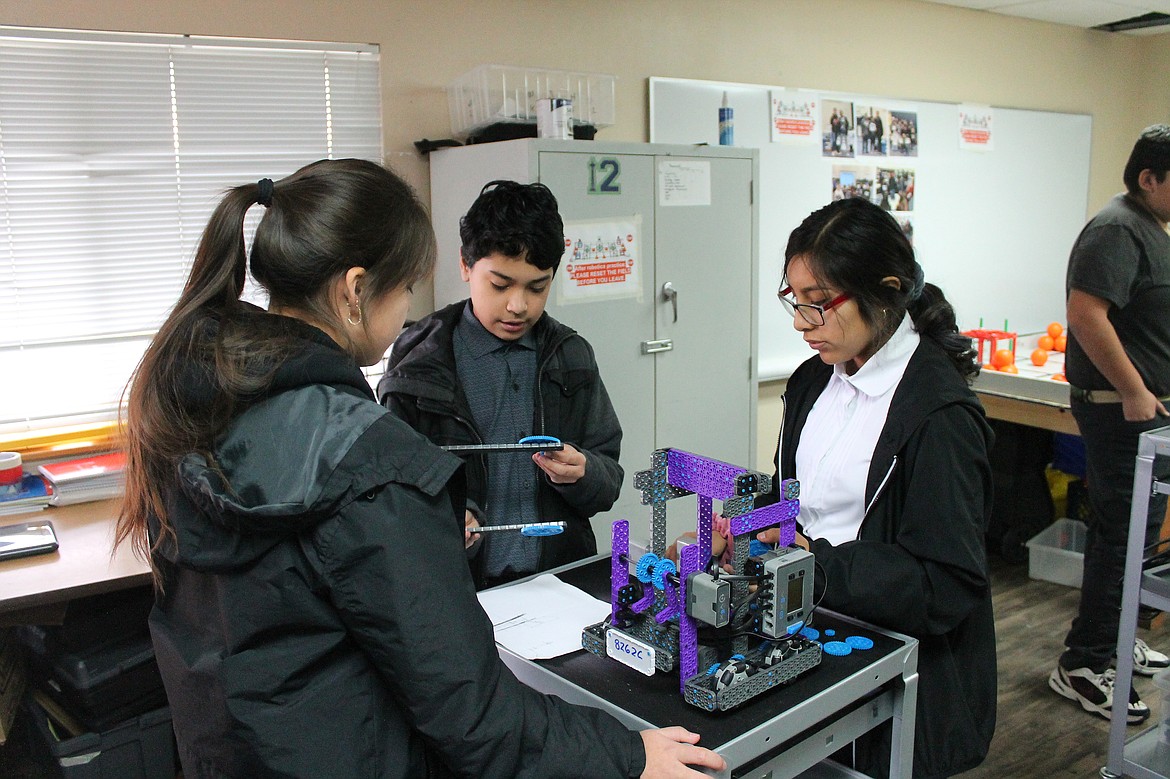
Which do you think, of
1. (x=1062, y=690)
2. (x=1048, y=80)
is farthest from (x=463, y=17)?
(x=1048, y=80)

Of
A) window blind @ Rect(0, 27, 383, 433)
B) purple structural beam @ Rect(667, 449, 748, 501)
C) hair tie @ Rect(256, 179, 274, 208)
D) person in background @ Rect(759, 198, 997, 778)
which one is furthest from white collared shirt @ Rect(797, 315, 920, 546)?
window blind @ Rect(0, 27, 383, 433)

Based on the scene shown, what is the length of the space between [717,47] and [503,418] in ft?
8.04

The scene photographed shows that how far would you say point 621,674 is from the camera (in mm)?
1316

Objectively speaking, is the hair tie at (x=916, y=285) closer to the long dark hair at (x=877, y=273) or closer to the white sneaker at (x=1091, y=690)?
the long dark hair at (x=877, y=273)

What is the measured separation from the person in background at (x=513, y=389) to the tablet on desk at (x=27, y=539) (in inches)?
38.5

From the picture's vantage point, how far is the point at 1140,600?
238cm

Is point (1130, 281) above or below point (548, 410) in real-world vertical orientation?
above

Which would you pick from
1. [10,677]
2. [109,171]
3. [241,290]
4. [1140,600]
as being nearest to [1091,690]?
[1140,600]

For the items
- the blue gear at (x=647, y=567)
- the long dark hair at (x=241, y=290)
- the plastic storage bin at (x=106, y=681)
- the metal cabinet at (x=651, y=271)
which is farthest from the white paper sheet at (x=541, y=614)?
the metal cabinet at (x=651, y=271)

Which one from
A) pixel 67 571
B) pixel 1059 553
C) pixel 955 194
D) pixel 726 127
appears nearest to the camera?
pixel 67 571

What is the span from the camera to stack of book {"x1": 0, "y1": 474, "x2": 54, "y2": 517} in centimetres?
245

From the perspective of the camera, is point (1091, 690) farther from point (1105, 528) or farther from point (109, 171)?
point (109, 171)

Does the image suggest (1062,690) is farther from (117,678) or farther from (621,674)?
(117,678)

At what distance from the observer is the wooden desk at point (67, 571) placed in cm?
199
